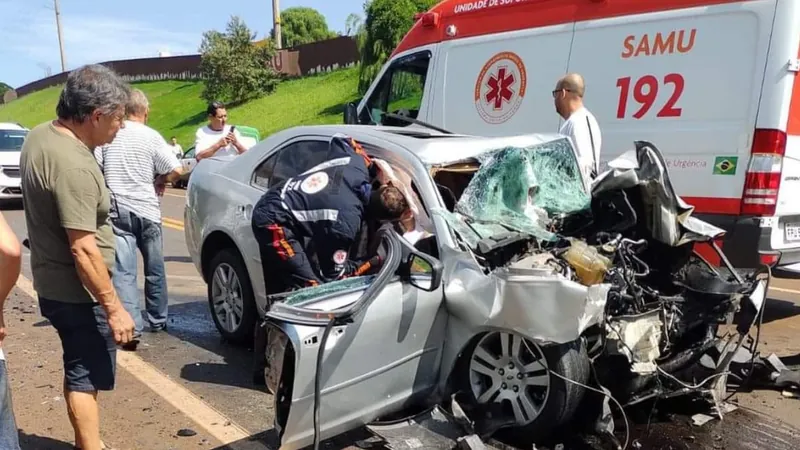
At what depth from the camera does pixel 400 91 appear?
8008mm

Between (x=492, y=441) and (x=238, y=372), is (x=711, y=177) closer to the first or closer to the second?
(x=492, y=441)

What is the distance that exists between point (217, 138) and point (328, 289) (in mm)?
4151

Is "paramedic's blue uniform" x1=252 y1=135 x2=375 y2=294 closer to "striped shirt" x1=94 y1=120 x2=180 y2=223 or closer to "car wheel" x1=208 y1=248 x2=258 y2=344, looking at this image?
"car wheel" x1=208 y1=248 x2=258 y2=344

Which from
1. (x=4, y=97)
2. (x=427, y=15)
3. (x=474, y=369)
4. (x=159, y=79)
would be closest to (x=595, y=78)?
(x=427, y=15)

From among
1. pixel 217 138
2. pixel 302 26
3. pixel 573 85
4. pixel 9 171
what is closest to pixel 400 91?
pixel 217 138

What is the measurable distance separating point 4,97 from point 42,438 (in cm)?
Answer: 8233

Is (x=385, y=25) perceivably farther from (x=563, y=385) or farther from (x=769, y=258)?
(x=563, y=385)

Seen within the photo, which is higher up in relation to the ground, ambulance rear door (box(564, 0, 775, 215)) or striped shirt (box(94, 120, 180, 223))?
ambulance rear door (box(564, 0, 775, 215))

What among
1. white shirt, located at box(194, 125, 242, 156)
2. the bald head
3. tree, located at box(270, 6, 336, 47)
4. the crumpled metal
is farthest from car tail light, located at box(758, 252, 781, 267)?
tree, located at box(270, 6, 336, 47)

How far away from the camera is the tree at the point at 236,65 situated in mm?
37094

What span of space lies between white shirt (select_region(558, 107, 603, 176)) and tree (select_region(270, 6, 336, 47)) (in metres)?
63.0

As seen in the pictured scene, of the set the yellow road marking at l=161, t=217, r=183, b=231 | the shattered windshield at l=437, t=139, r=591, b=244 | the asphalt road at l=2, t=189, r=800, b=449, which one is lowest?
the yellow road marking at l=161, t=217, r=183, b=231

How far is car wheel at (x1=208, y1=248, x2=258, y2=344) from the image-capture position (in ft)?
15.8

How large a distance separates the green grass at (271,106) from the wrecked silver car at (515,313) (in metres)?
24.8
